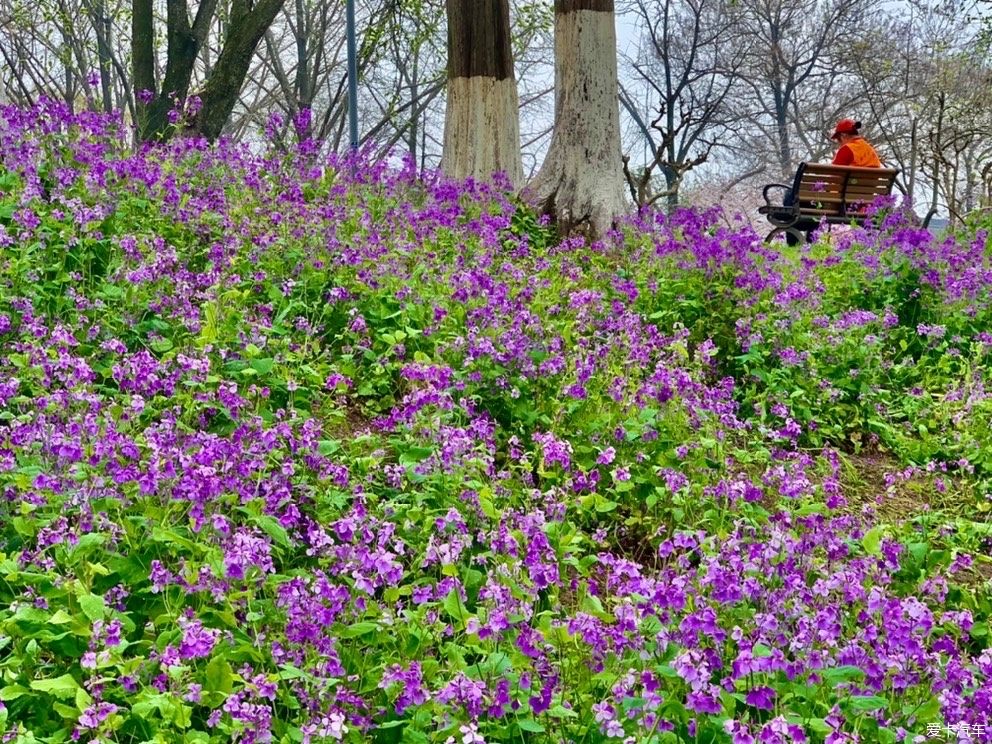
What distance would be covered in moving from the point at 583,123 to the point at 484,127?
3.78 ft

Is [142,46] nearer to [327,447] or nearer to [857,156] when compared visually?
[857,156]

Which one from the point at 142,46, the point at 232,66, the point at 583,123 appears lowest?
the point at 583,123

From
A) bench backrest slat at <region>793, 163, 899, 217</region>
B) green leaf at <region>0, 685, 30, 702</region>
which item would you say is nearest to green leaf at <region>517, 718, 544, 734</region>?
green leaf at <region>0, 685, 30, 702</region>

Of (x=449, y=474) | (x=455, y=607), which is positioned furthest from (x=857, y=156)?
(x=455, y=607)

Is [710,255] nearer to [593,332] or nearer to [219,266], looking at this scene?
[593,332]

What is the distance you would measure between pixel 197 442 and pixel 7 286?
1.91 meters

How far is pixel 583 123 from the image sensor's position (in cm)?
909

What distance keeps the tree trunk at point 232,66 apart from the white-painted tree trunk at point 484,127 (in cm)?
302

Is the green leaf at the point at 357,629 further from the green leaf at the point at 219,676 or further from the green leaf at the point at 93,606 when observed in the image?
the green leaf at the point at 93,606

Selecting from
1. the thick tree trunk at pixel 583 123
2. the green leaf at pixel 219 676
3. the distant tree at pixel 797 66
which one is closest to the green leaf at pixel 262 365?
the green leaf at pixel 219 676

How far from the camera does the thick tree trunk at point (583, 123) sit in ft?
29.4

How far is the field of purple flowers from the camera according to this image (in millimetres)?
2379

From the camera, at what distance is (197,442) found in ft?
10.2

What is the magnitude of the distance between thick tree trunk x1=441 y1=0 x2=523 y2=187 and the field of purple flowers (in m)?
2.75
